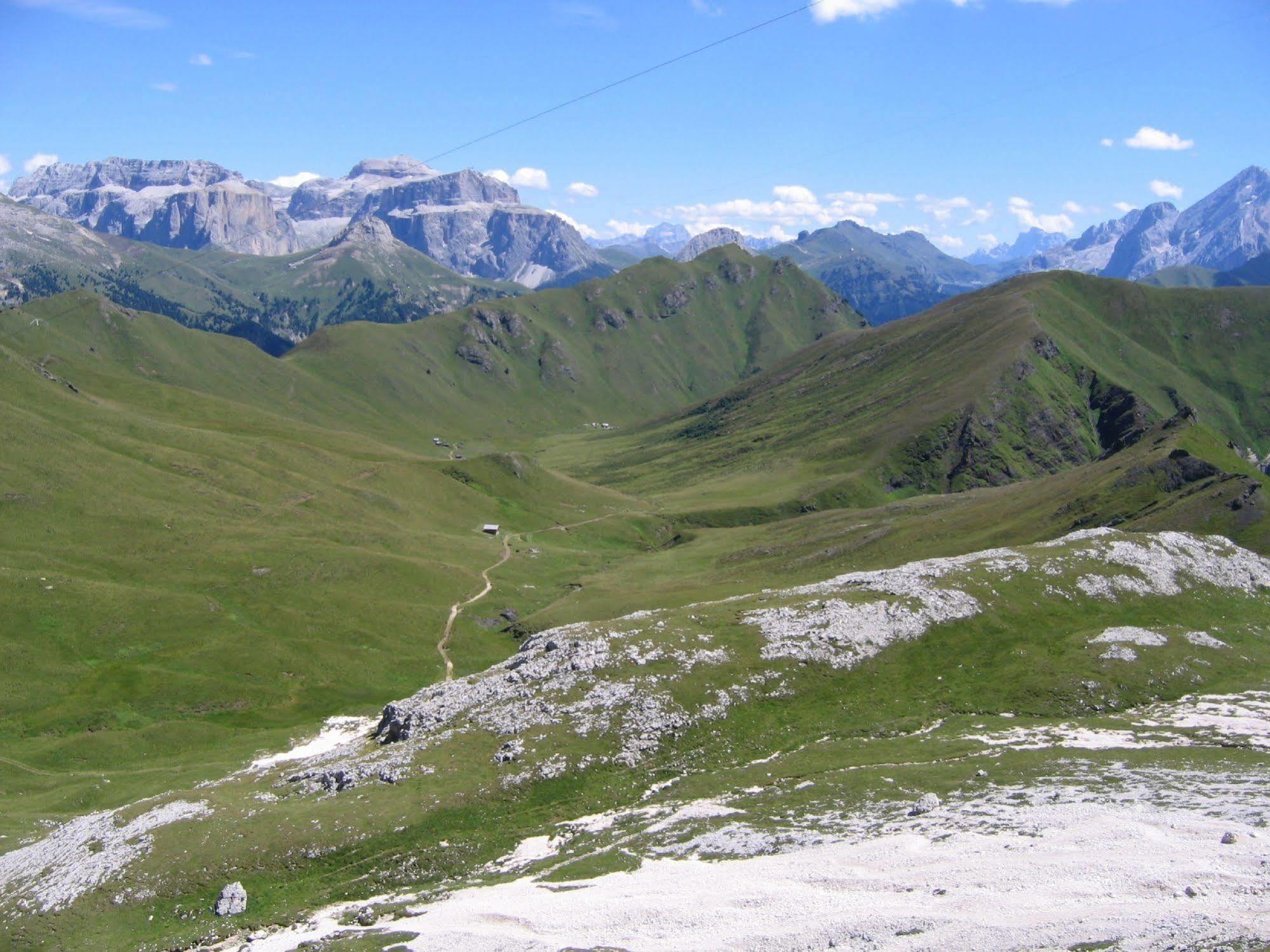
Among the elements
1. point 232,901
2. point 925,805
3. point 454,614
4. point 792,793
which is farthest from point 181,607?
point 925,805

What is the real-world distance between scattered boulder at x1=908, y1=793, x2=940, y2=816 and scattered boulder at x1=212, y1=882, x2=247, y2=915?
4614 centimetres

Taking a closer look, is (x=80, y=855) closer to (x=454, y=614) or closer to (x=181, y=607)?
(x=181, y=607)

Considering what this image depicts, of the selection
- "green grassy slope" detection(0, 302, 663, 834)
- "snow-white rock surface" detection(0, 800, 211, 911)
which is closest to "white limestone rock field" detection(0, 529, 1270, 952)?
"snow-white rock surface" detection(0, 800, 211, 911)

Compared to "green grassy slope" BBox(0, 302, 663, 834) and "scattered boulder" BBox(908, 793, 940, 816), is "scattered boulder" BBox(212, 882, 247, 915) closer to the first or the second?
"green grassy slope" BBox(0, 302, 663, 834)

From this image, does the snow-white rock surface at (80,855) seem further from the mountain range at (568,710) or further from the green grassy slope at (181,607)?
the green grassy slope at (181,607)

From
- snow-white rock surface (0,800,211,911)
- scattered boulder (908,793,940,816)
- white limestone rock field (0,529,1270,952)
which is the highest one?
snow-white rock surface (0,800,211,911)

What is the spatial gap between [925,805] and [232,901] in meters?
48.3

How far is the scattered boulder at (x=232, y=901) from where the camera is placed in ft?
196

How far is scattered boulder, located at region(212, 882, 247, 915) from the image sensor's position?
59625 mm

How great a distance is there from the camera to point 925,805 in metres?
62.1

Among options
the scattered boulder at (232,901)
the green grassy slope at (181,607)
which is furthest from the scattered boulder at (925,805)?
the green grassy slope at (181,607)

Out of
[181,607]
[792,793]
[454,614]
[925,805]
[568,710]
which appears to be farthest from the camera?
[454,614]

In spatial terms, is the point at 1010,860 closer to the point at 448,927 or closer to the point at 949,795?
the point at 949,795

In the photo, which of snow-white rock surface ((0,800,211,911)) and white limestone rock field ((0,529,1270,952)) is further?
snow-white rock surface ((0,800,211,911))
